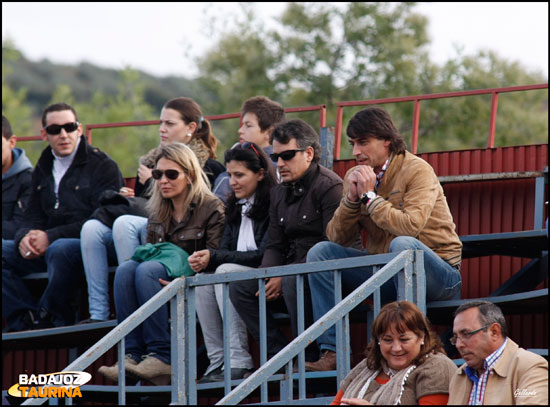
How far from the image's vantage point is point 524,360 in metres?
5.55

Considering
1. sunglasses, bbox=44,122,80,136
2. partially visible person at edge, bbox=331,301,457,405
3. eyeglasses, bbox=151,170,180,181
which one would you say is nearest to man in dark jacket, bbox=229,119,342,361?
eyeglasses, bbox=151,170,180,181

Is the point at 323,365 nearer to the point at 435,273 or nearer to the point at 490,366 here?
the point at 435,273

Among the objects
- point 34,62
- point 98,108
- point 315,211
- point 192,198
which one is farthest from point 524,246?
point 34,62

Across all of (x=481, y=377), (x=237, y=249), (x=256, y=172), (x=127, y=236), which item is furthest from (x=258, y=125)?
(x=481, y=377)

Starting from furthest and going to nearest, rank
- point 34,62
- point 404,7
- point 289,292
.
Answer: point 34,62 < point 404,7 < point 289,292

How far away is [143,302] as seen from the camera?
8.10 meters

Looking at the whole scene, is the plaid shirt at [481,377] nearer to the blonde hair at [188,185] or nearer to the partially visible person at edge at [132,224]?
the blonde hair at [188,185]

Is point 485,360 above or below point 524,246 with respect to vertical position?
below

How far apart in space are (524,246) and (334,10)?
1724 centimetres

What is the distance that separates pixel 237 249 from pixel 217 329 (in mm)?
594

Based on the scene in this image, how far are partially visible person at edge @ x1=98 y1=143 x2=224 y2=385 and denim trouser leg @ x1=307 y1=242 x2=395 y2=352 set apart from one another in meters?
1.32

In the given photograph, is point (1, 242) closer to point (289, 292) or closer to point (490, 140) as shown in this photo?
point (289, 292)

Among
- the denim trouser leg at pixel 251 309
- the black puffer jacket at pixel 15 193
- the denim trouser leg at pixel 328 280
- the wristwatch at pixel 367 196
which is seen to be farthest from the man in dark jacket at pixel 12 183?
the wristwatch at pixel 367 196

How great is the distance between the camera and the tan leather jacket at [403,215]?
690cm
